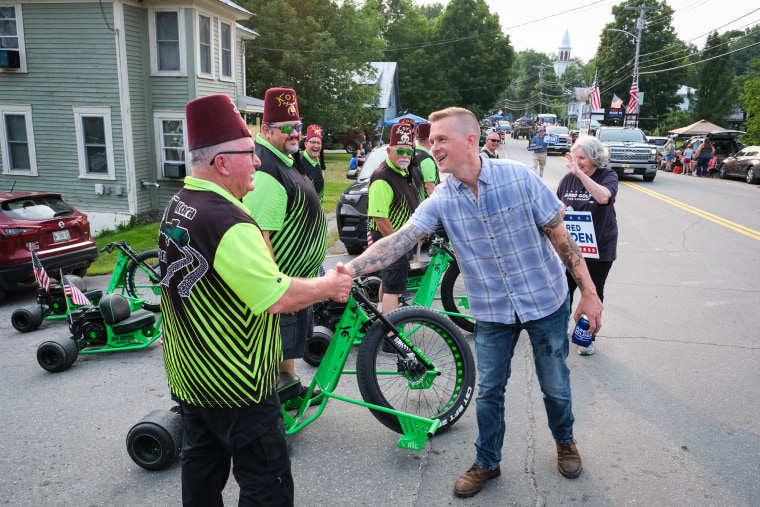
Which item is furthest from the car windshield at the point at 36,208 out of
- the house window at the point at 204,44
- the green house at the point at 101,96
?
the house window at the point at 204,44

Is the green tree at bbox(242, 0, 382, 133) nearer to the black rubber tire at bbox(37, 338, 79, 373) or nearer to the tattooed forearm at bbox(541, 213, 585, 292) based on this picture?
the black rubber tire at bbox(37, 338, 79, 373)

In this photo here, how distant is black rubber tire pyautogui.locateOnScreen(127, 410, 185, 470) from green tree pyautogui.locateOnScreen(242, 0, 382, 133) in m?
25.3

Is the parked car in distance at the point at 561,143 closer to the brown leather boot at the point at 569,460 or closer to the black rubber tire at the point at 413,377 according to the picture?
the black rubber tire at the point at 413,377

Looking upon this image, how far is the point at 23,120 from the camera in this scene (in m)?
16.7

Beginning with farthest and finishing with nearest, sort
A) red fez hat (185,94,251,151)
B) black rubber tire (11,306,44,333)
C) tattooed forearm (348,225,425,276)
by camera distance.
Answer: black rubber tire (11,306,44,333) < tattooed forearm (348,225,425,276) < red fez hat (185,94,251,151)

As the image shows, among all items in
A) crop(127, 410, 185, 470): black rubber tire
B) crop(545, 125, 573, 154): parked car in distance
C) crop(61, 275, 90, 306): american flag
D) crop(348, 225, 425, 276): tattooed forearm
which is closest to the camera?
crop(348, 225, 425, 276): tattooed forearm

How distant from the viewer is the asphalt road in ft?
11.1

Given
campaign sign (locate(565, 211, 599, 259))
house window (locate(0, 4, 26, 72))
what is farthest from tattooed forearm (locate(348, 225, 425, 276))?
house window (locate(0, 4, 26, 72))

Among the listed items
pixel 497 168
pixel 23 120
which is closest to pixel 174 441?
pixel 497 168

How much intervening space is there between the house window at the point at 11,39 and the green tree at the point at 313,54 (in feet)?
40.3

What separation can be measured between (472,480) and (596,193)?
2.91 meters

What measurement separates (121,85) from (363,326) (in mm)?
14772

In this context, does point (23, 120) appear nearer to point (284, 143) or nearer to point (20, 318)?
point (20, 318)

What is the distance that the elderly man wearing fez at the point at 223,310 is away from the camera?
2.16 meters
